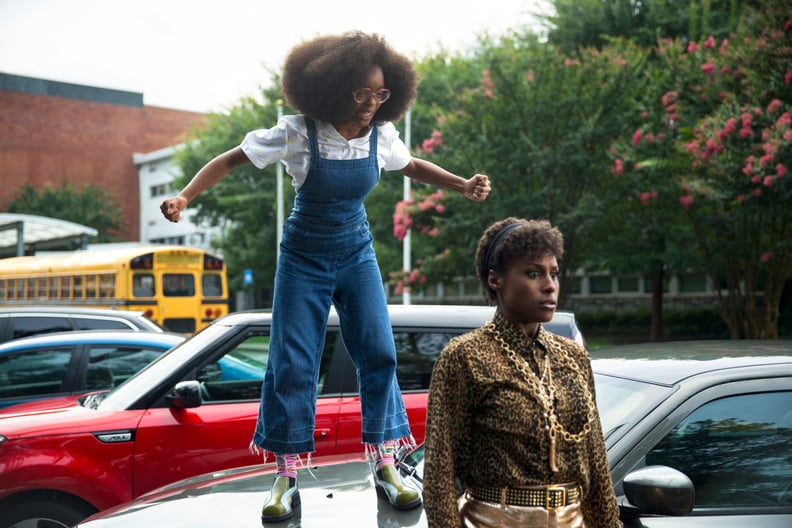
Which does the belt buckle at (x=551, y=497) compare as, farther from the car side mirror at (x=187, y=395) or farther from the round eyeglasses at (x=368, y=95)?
the car side mirror at (x=187, y=395)

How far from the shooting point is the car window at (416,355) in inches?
198

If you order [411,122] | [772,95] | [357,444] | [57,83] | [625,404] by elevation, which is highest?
[57,83]

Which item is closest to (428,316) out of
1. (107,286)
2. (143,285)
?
(143,285)

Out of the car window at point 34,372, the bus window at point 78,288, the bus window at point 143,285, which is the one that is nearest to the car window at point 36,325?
the car window at point 34,372

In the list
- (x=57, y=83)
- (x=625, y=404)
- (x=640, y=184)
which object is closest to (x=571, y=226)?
(x=640, y=184)

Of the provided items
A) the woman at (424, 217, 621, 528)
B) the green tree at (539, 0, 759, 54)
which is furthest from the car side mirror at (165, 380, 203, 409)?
the green tree at (539, 0, 759, 54)

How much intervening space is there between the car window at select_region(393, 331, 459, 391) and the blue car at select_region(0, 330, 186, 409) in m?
2.39

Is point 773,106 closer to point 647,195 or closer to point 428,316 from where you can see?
point 647,195

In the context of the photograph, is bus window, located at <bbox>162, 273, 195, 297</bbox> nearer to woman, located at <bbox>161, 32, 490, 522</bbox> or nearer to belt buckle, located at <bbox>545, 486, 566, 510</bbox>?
woman, located at <bbox>161, 32, 490, 522</bbox>

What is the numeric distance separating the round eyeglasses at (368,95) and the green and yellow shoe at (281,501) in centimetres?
142

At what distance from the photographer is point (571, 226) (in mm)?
17844

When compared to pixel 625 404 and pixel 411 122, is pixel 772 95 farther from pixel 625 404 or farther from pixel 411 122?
pixel 411 122

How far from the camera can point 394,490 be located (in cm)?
314

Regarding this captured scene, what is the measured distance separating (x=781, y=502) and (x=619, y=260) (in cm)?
1960
